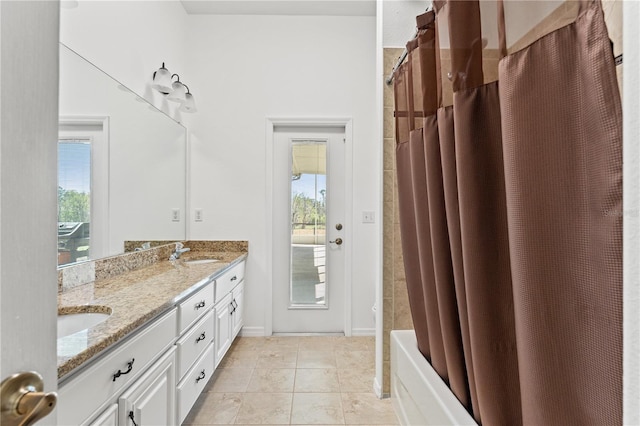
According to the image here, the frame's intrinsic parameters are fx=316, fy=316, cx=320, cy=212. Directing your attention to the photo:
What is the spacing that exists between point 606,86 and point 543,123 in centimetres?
9

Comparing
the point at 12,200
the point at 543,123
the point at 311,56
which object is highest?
the point at 311,56

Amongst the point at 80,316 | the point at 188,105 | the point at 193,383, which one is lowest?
the point at 193,383

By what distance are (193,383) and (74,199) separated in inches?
44.9

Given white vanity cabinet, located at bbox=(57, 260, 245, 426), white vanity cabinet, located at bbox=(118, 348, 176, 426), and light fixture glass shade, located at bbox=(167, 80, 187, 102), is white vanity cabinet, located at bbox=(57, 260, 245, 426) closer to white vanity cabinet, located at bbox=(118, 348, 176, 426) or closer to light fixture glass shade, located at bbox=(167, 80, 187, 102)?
white vanity cabinet, located at bbox=(118, 348, 176, 426)

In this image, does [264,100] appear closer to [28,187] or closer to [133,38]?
[133,38]

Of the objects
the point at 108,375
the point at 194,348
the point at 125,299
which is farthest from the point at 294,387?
the point at 108,375

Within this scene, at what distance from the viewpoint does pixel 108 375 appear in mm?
993

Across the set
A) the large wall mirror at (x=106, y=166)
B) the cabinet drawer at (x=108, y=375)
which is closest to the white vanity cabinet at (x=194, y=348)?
the cabinet drawer at (x=108, y=375)

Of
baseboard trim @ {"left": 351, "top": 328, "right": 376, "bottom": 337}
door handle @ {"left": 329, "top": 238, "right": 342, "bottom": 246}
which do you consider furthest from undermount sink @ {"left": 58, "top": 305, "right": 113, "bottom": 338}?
baseboard trim @ {"left": 351, "top": 328, "right": 376, "bottom": 337}

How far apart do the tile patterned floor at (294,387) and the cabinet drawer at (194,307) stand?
1.96ft

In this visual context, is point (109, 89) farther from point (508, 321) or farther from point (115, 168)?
point (508, 321)

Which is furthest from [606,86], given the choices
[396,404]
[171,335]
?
[171,335]

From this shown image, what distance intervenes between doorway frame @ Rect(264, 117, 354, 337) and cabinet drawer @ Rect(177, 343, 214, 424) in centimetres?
97

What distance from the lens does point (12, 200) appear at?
382mm
